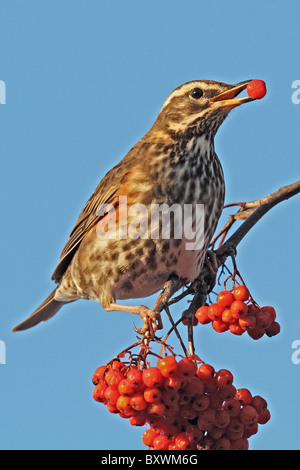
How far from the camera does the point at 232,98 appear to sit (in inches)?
193

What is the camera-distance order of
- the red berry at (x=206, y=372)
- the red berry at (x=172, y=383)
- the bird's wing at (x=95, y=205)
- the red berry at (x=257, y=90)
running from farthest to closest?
the bird's wing at (x=95, y=205) → the red berry at (x=257, y=90) → the red berry at (x=206, y=372) → the red berry at (x=172, y=383)

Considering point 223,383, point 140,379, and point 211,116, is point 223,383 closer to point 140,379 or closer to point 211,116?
point 140,379

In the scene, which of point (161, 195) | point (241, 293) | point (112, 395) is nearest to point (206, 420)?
point (112, 395)

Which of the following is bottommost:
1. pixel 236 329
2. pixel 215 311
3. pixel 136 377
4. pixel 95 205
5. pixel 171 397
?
pixel 171 397

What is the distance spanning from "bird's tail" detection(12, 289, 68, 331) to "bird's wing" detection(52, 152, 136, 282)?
427mm

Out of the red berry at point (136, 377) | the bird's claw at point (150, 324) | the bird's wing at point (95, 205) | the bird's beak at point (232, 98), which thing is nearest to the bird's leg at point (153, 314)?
the bird's claw at point (150, 324)

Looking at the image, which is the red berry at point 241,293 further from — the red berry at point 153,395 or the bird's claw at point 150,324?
the red berry at point 153,395

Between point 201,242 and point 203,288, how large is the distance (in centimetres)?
47

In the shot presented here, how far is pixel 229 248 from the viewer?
14.1ft

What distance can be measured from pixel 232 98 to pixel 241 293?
157cm

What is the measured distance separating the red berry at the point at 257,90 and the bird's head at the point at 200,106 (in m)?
0.26

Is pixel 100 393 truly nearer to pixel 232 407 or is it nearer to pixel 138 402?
pixel 138 402

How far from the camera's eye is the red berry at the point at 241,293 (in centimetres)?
399

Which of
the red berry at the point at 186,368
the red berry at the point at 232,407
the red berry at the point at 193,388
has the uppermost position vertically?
the red berry at the point at 186,368
